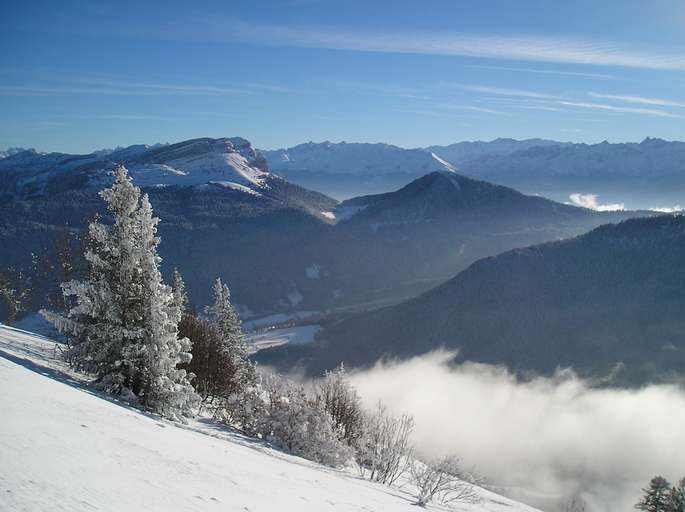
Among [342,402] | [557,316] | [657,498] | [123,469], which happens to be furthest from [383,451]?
[557,316]

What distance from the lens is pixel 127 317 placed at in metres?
17.5

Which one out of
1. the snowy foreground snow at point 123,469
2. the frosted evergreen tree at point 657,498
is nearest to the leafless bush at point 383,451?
the snowy foreground snow at point 123,469

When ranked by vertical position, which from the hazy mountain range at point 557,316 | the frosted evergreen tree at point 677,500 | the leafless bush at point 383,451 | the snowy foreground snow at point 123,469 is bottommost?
the frosted evergreen tree at point 677,500

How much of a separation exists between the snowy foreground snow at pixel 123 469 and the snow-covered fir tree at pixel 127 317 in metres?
3.64

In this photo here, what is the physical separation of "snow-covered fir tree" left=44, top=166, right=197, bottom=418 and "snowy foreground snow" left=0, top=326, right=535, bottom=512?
3638mm

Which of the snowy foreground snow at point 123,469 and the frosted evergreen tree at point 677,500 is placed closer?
the snowy foreground snow at point 123,469

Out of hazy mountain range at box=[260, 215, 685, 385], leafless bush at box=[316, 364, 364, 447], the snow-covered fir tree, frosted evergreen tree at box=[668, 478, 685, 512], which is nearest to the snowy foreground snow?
the snow-covered fir tree

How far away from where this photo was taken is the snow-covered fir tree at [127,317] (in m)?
16.9

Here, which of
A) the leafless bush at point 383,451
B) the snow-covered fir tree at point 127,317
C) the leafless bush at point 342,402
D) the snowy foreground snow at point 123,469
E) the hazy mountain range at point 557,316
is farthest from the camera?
the hazy mountain range at point 557,316

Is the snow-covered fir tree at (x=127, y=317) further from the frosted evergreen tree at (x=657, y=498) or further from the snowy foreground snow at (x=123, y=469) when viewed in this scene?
the frosted evergreen tree at (x=657, y=498)

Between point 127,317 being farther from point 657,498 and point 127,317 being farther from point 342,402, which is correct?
point 657,498

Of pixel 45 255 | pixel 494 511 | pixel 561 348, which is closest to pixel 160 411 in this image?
pixel 494 511

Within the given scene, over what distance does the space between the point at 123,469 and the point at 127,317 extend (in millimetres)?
10110

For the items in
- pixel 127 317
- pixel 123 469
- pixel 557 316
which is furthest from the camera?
pixel 557 316
